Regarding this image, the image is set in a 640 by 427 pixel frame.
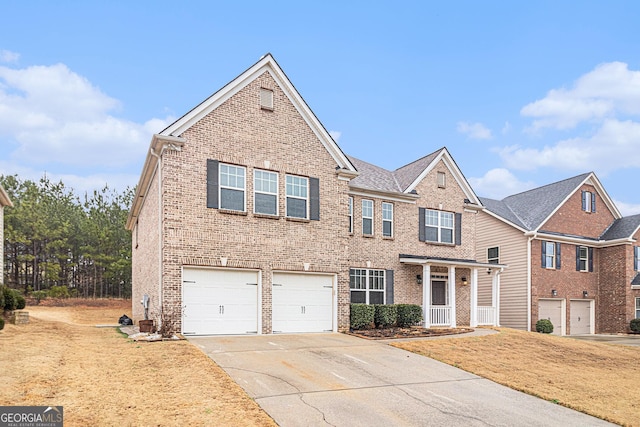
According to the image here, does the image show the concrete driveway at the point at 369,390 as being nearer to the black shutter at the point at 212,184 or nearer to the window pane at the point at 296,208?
the black shutter at the point at 212,184

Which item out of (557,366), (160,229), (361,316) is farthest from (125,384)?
(557,366)

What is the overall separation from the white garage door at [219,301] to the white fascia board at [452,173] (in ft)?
30.7

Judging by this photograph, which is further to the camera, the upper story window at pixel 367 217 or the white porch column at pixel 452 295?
the white porch column at pixel 452 295

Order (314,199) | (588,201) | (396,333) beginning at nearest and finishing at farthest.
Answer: (396,333) → (314,199) → (588,201)

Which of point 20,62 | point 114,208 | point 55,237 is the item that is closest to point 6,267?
point 55,237

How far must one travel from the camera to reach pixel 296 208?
17.0m

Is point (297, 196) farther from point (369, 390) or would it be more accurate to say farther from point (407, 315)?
point (369, 390)

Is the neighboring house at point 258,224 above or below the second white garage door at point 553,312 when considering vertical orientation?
above

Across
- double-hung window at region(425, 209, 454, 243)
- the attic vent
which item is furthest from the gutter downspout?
double-hung window at region(425, 209, 454, 243)

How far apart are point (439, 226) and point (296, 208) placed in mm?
8809

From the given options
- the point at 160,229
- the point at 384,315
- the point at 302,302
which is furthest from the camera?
the point at 384,315

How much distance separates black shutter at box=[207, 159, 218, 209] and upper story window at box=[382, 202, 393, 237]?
28.2ft

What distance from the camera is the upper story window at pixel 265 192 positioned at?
16.1m

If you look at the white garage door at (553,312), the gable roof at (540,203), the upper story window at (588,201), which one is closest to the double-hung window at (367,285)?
the gable roof at (540,203)
